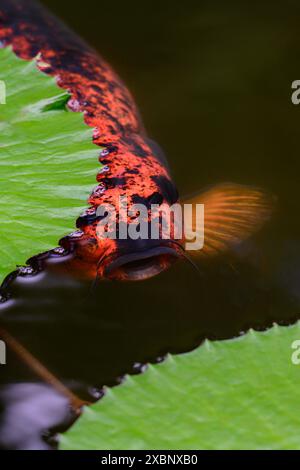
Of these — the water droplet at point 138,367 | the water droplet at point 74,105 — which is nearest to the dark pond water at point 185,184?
the water droplet at point 138,367

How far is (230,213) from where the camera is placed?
1.91m

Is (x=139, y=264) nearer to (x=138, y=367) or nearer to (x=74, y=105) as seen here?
(x=138, y=367)

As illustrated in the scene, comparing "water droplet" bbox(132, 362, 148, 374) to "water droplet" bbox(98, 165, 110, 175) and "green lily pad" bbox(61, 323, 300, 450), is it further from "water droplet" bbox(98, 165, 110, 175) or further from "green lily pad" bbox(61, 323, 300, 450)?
"water droplet" bbox(98, 165, 110, 175)

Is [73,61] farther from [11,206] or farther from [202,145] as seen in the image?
[11,206]

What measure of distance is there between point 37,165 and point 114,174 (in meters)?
0.29

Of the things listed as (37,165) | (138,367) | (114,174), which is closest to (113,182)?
(114,174)

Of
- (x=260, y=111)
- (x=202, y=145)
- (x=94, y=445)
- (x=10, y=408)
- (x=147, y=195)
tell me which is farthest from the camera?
(x=260, y=111)

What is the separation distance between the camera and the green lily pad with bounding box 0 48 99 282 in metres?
1.43

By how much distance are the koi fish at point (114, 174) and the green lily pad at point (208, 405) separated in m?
0.40

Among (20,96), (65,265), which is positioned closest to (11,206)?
(65,265)

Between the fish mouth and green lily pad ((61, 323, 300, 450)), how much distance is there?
37 centimetres

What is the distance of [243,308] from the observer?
63.6 inches

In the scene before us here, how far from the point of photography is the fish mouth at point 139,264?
5.26 ft

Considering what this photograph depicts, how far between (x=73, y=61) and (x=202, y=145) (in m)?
0.58
